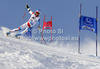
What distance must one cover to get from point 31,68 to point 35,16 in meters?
9.21

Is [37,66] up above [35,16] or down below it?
below

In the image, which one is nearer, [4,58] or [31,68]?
Answer: [31,68]

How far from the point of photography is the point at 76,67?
6.67m

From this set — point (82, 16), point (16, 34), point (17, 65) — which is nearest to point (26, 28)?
point (16, 34)

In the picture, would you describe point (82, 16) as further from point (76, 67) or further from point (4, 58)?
point (4, 58)

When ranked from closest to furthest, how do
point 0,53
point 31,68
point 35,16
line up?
point 31,68
point 0,53
point 35,16

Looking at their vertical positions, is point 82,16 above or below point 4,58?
above

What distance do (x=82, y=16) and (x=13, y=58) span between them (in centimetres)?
978

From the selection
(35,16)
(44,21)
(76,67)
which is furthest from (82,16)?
(76,67)

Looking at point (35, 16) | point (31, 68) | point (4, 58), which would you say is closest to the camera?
point (31, 68)

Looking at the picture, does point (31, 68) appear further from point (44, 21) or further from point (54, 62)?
point (44, 21)

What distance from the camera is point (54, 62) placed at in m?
6.69

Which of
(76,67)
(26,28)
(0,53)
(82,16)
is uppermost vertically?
(82,16)

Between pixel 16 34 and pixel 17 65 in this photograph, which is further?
pixel 16 34
